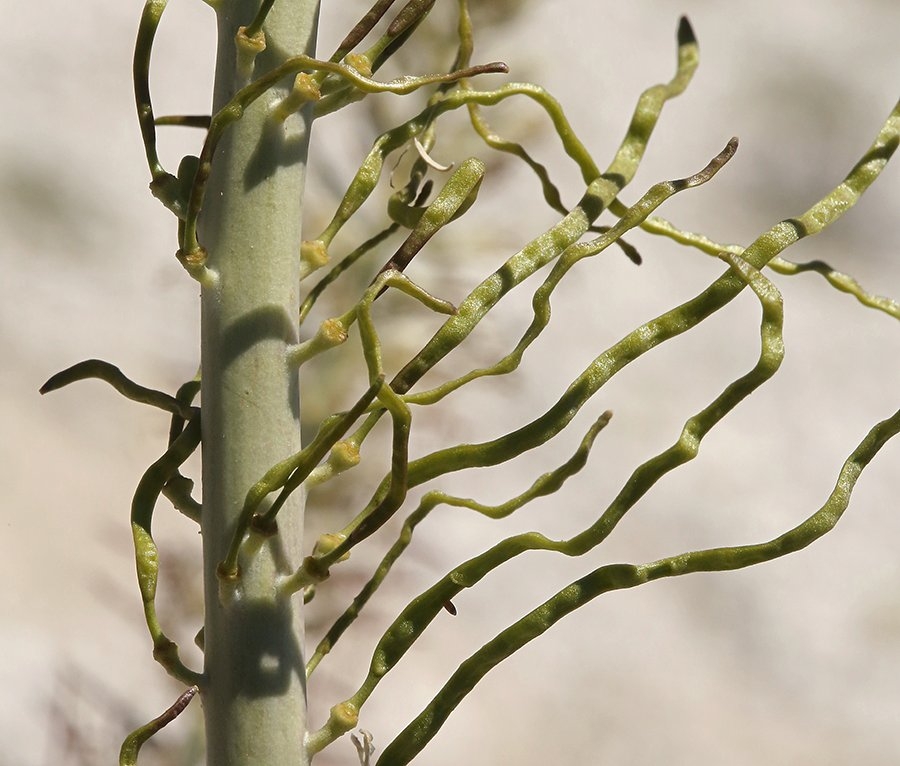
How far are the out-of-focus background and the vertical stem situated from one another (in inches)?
43.9

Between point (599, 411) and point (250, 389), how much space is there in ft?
6.56

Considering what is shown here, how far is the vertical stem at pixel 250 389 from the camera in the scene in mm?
346

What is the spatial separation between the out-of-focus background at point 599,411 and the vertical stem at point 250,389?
1.11m

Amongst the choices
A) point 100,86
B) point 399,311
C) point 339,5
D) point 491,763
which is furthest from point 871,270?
point 399,311

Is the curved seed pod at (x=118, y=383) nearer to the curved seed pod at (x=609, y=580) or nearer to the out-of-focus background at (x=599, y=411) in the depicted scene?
the curved seed pod at (x=609, y=580)

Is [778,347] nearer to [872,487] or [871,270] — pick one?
[872,487]

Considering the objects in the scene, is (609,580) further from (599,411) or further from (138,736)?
(599,411)

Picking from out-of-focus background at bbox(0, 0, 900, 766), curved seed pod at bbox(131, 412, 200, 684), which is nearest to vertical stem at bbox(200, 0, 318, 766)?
curved seed pod at bbox(131, 412, 200, 684)

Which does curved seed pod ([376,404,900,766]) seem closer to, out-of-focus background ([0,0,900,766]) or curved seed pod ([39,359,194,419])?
curved seed pod ([39,359,194,419])

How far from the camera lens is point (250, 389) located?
0.35 meters

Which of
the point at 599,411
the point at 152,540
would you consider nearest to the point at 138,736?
the point at 152,540

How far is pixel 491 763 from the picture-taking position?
1.84 m

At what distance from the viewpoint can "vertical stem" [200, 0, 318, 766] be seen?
0.35 meters

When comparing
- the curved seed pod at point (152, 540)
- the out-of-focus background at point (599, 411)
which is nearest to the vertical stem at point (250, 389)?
the curved seed pod at point (152, 540)
